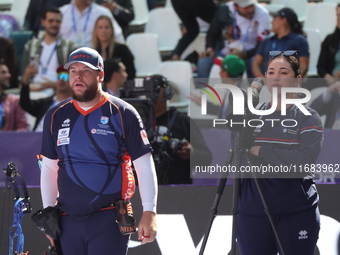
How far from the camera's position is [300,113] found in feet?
13.4

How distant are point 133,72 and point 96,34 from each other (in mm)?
619

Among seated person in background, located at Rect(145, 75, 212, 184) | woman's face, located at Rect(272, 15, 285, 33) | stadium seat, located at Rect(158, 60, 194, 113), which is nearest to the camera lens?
seated person in background, located at Rect(145, 75, 212, 184)

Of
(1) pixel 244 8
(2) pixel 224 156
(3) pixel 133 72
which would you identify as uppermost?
(1) pixel 244 8

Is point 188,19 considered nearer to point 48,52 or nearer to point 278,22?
point 278,22

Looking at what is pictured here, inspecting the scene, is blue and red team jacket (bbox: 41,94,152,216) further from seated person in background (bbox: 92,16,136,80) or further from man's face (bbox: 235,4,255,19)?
man's face (bbox: 235,4,255,19)

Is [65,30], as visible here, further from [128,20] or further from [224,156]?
[224,156]

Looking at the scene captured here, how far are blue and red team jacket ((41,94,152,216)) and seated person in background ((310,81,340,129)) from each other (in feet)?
11.3

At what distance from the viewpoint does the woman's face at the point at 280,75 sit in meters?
4.06

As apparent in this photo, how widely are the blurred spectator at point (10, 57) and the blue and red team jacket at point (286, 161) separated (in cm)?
550

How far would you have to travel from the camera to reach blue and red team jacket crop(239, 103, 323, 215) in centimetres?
398

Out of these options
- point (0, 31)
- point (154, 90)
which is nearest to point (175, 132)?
point (154, 90)

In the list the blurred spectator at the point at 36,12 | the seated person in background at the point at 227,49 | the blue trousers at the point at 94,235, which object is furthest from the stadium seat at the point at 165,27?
the blue trousers at the point at 94,235

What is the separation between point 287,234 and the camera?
3.97 metres

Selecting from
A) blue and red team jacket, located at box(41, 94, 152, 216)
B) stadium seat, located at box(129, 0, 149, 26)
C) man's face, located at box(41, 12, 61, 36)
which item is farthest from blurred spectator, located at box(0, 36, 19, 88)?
blue and red team jacket, located at box(41, 94, 152, 216)
